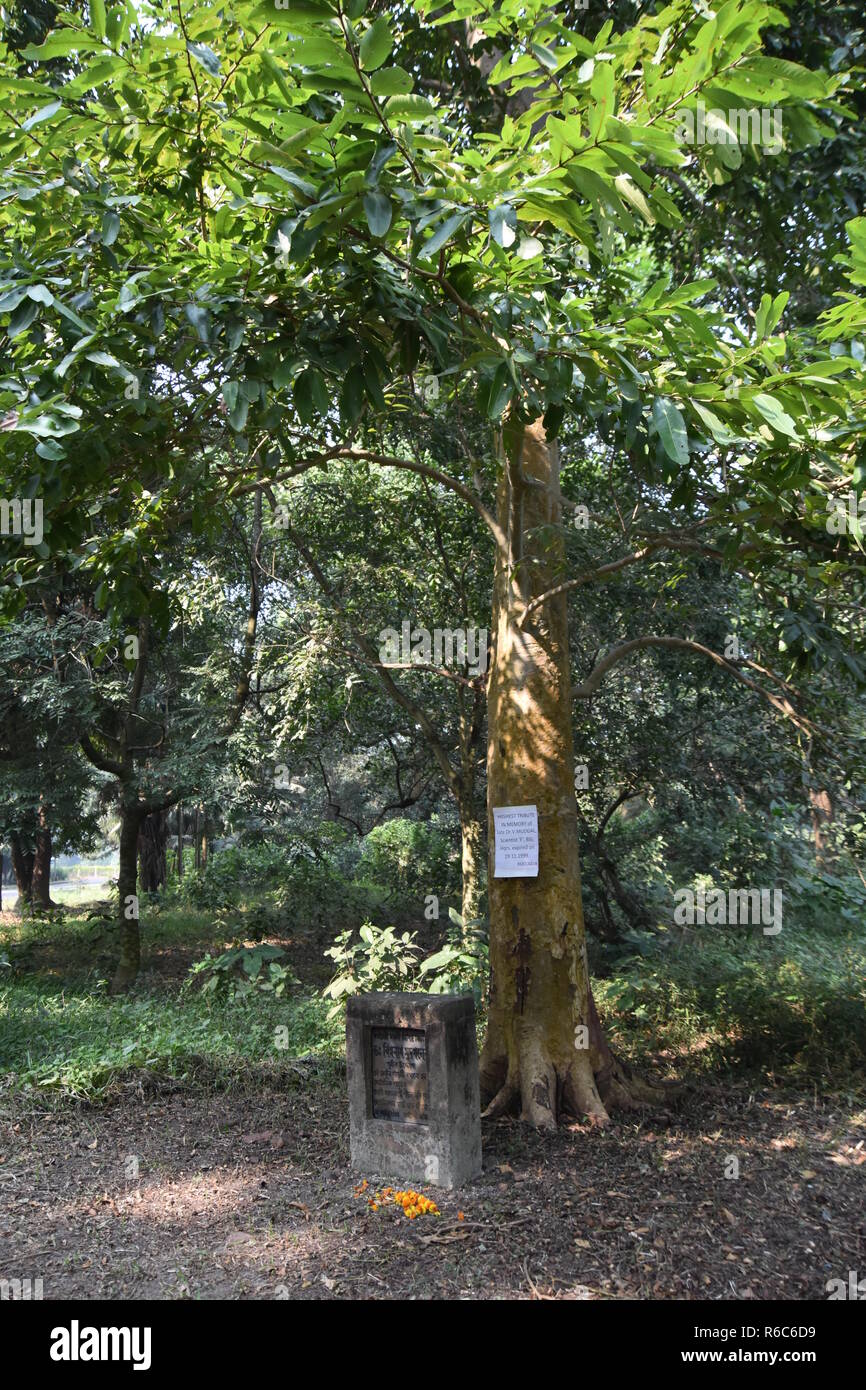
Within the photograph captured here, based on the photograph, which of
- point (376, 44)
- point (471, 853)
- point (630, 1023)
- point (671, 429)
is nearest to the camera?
point (376, 44)

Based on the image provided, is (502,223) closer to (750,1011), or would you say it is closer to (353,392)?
(353,392)

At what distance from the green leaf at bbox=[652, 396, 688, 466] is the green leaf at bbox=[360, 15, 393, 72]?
147 cm

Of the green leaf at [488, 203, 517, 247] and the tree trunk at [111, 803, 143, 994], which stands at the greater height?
the green leaf at [488, 203, 517, 247]

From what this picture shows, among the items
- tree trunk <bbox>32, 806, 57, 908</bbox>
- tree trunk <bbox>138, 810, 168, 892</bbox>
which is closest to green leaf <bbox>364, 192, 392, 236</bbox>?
tree trunk <bbox>138, 810, 168, 892</bbox>

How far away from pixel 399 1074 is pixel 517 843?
1584 millimetres

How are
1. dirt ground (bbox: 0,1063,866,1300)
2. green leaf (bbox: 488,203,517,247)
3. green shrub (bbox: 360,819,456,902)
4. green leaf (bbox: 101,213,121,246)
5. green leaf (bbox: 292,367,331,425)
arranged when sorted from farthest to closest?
green shrub (bbox: 360,819,456,902)
dirt ground (bbox: 0,1063,866,1300)
green leaf (bbox: 101,213,121,246)
green leaf (bbox: 292,367,331,425)
green leaf (bbox: 488,203,517,247)

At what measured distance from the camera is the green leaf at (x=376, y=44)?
2748mm

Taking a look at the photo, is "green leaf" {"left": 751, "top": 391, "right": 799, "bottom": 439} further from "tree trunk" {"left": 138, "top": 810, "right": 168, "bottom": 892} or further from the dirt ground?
"tree trunk" {"left": 138, "top": 810, "right": 168, "bottom": 892}

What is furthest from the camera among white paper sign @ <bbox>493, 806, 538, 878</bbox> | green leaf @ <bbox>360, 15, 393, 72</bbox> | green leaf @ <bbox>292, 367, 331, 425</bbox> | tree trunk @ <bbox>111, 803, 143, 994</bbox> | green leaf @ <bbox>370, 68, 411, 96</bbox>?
tree trunk @ <bbox>111, 803, 143, 994</bbox>

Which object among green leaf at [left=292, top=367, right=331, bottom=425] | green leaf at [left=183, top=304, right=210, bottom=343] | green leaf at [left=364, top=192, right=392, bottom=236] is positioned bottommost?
green leaf at [left=292, top=367, right=331, bottom=425]

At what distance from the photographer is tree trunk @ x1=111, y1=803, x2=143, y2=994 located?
11.5 m

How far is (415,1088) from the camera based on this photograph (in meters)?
5.48

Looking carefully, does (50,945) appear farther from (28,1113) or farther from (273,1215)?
(273,1215)

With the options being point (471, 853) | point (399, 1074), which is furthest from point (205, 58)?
point (471, 853)
